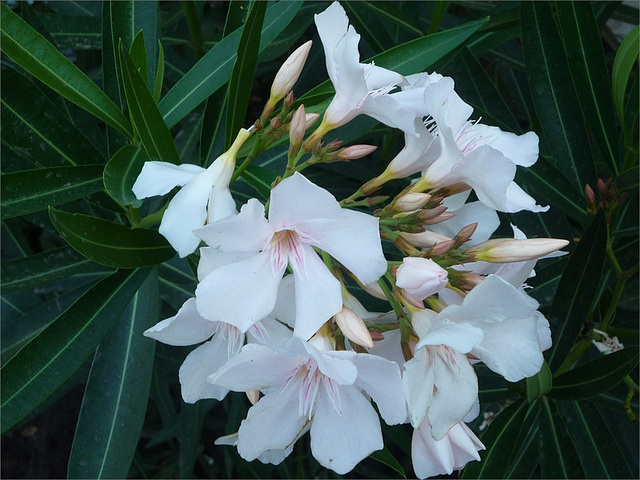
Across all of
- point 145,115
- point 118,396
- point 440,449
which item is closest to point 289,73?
point 145,115

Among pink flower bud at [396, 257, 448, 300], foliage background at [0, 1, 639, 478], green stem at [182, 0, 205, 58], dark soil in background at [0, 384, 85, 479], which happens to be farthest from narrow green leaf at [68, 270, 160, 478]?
dark soil in background at [0, 384, 85, 479]

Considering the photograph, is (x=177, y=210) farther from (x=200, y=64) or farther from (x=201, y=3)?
(x=201, y=3)

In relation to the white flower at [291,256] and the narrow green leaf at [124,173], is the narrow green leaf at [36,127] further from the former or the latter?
the white flower at [291,256]

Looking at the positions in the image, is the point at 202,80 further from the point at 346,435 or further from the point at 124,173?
the point at 346,435

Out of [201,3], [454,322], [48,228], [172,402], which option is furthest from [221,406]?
[454,322]

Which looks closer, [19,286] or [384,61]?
[384,61]

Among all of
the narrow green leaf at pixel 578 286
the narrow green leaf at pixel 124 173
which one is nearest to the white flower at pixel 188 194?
the narrow green leaf at pixel 124 173

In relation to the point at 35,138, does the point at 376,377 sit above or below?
below

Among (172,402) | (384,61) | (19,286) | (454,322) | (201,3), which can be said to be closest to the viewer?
(454,322)
